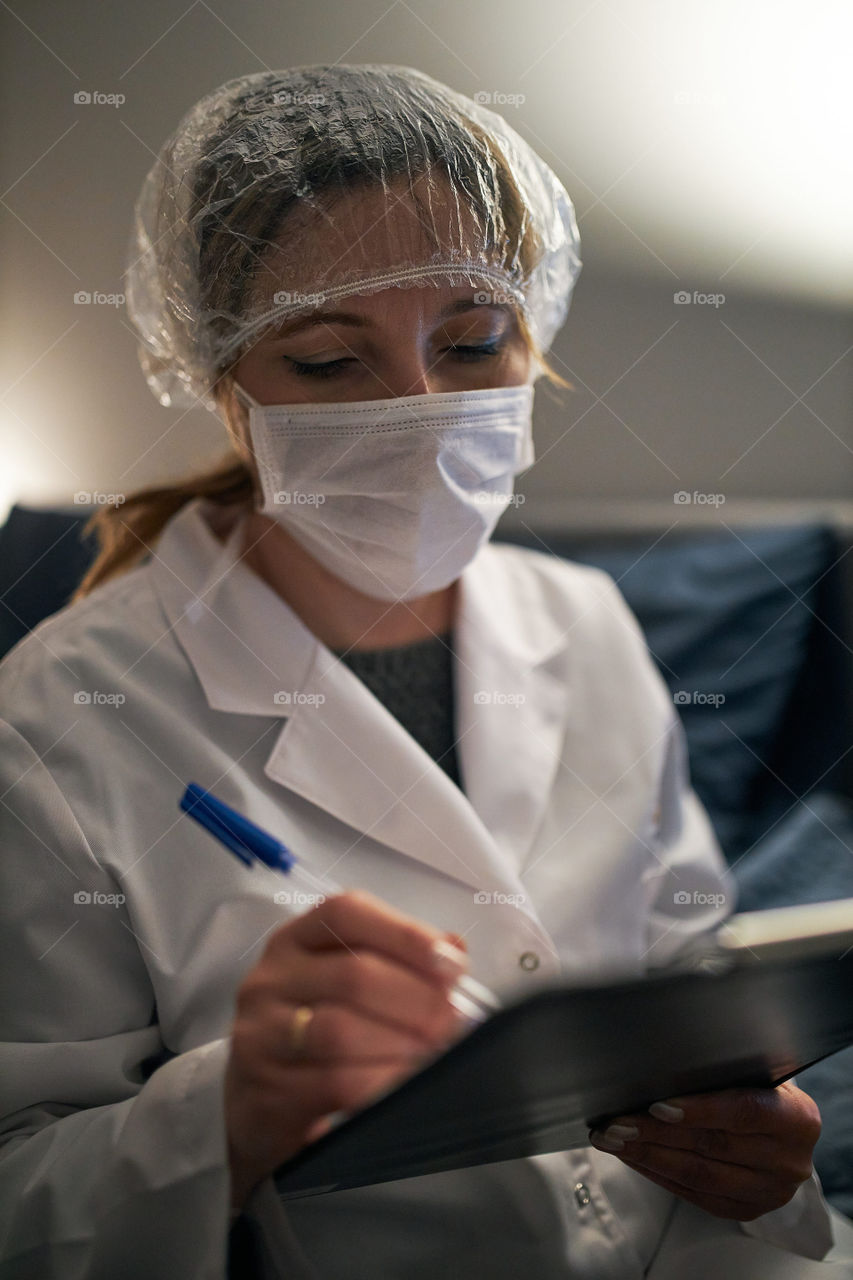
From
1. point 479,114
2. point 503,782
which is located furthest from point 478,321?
point 503,782

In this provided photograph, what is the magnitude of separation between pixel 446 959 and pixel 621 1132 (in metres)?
0.23

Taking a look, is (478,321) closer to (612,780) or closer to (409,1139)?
(612,780)

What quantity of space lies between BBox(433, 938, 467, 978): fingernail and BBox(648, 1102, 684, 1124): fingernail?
211mm

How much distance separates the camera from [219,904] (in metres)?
0.67

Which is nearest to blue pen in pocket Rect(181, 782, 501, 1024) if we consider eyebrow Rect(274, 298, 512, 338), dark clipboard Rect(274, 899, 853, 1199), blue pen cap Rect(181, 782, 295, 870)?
blue pen cap Rect(181, 782, 295, 870)

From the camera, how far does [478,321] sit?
27.8 inches

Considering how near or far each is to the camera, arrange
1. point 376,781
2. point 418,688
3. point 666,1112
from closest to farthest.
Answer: point 666,1112 < point 376,781 < point 418,688

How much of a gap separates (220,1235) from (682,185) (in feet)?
3.74

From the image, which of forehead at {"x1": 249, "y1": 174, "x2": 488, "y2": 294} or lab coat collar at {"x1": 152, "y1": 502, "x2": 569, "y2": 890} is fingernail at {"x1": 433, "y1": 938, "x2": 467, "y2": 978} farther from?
forehead at {"x1": 249, "y1": 174, "x2": 488, "y2": 294}

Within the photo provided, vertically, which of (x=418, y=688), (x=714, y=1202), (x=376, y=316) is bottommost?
(x=714, y=1202)

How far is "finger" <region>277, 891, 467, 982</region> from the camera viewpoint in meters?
0.51

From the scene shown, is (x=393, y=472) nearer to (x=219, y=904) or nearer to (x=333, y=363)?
(x=333, y=363)

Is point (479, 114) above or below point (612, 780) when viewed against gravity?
above

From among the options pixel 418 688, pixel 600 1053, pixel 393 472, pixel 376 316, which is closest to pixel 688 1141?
pixel 600 1053
